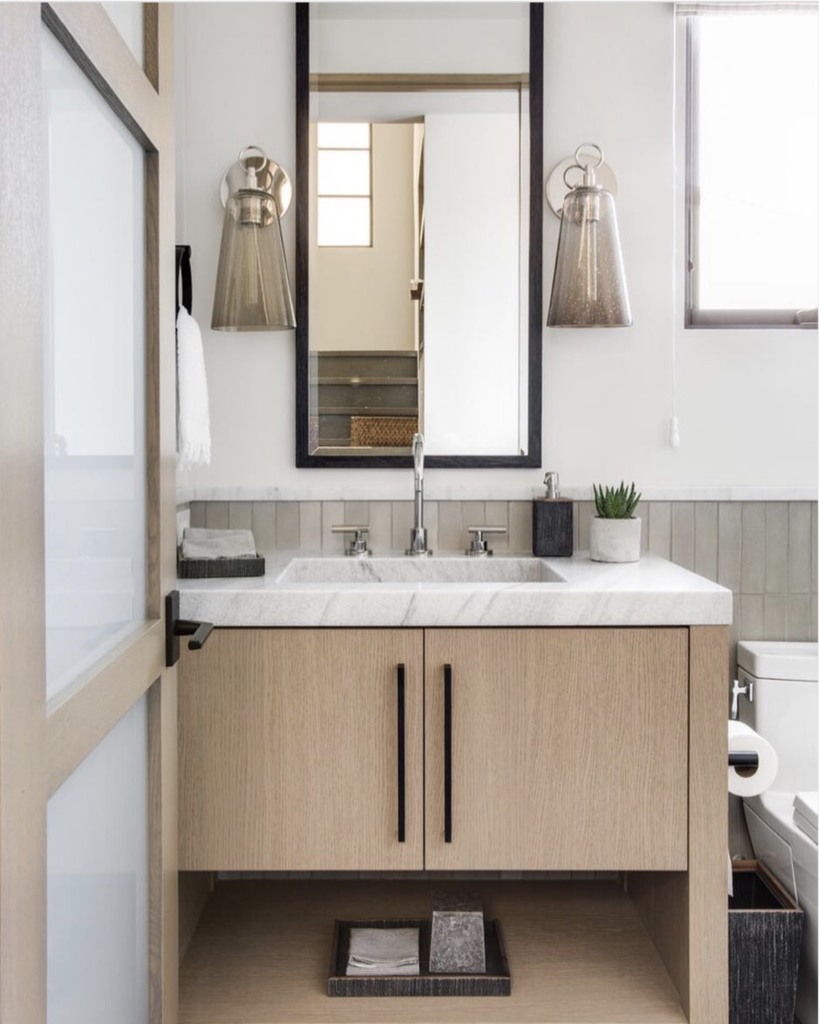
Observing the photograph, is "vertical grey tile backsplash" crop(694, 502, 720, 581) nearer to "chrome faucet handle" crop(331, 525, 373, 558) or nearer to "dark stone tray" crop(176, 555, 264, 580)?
"chrome faucet handle" crop(331, 525, 373, 558)

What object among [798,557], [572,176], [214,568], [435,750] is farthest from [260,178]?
[798,557]

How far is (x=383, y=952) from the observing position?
170 cm

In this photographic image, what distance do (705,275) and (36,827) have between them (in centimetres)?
187

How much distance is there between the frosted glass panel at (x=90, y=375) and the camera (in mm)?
A: 896

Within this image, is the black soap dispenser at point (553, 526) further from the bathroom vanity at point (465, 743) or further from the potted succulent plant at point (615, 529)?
the bathroom vanity at point (465, 743)

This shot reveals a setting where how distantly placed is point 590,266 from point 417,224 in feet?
1.28

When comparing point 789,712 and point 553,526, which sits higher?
point 553,526

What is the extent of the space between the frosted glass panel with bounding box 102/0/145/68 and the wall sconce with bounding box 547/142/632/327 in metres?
1.07

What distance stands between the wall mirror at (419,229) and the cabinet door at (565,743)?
2.22ft

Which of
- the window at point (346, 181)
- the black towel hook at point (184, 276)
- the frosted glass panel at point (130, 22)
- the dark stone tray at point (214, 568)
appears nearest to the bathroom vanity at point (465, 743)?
the dark stone tray at point (214, 568)

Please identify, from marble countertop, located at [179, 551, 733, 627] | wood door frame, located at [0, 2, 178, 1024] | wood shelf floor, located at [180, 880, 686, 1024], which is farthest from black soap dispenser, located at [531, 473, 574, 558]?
wood door frame, located at [0, 2, 178, 1024]

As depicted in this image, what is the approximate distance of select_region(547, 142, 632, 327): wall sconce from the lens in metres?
2.00

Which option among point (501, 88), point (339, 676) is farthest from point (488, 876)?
point (501, 88)

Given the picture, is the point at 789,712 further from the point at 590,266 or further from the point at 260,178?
the point at 260,178
